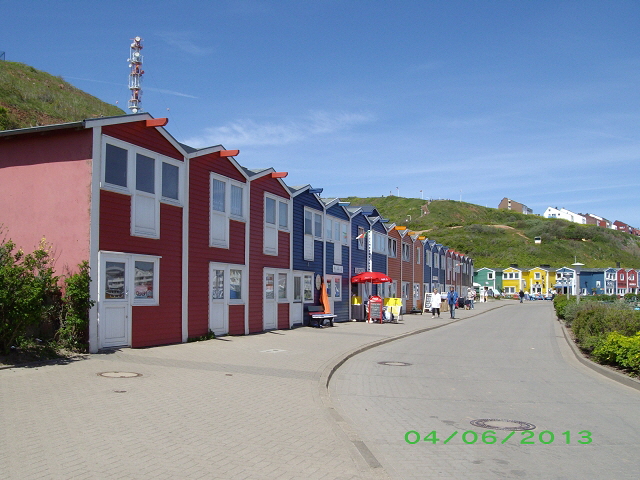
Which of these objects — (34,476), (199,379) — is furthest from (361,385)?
(34,476)

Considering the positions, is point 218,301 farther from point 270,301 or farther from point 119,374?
point 119,374

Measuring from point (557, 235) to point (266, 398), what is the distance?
141 metres

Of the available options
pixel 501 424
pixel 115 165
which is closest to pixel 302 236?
Result: pixel 115 165

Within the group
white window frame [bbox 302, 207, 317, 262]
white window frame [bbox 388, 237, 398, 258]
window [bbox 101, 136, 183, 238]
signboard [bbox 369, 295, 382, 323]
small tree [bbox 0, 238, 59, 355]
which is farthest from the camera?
white window frame [bbox 388, 237, 398, 258]

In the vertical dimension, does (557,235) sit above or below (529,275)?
above

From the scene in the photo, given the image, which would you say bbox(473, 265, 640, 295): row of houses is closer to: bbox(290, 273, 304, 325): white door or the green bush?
bbox(290, 273, 304, 325): white door

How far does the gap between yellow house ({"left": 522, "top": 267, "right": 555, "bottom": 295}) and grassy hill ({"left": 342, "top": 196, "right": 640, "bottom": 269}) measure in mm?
9305

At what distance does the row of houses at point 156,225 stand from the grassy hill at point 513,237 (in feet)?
335

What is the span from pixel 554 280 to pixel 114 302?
103327mm

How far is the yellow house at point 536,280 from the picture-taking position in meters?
106

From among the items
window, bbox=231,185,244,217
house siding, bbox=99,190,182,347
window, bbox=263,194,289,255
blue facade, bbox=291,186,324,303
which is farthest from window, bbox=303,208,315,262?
house siding, bbox=99,190,182,347

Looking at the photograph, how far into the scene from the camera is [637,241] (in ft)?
523

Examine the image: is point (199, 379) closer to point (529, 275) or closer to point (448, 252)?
point (448, 252)

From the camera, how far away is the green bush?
1259cm
